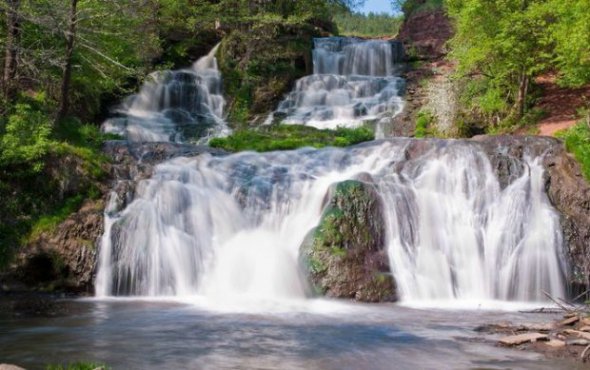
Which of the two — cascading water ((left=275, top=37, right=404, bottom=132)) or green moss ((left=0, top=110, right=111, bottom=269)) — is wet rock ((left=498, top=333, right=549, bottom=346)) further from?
cascading water ((left=275, top=37, right=404, bottom=132))

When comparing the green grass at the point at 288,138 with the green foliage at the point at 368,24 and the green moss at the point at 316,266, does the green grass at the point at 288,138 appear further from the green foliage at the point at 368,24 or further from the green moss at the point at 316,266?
the green foliage at the point at 368,24

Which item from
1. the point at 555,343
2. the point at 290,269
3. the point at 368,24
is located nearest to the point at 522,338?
the point at 555,343

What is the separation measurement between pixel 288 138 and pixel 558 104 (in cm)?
1110

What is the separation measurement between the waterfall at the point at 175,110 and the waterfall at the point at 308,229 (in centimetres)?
836

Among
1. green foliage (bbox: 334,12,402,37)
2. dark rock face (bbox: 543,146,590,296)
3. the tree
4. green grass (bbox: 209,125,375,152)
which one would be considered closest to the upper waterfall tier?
the tree

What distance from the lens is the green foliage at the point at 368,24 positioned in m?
82.7

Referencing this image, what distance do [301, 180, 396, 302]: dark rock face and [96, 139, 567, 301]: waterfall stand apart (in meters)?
0.31

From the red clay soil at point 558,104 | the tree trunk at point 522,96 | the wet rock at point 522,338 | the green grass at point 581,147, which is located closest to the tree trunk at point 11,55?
the wet rock at point 522,338

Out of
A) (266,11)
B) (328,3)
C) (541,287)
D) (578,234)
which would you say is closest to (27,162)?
(541,287)

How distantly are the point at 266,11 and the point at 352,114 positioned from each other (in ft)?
31.6

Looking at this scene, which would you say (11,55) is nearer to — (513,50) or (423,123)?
(423,123)

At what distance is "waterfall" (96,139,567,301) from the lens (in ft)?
43.4

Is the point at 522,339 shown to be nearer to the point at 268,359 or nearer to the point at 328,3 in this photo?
the point at 268,359

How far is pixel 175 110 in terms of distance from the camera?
26.9 meters
